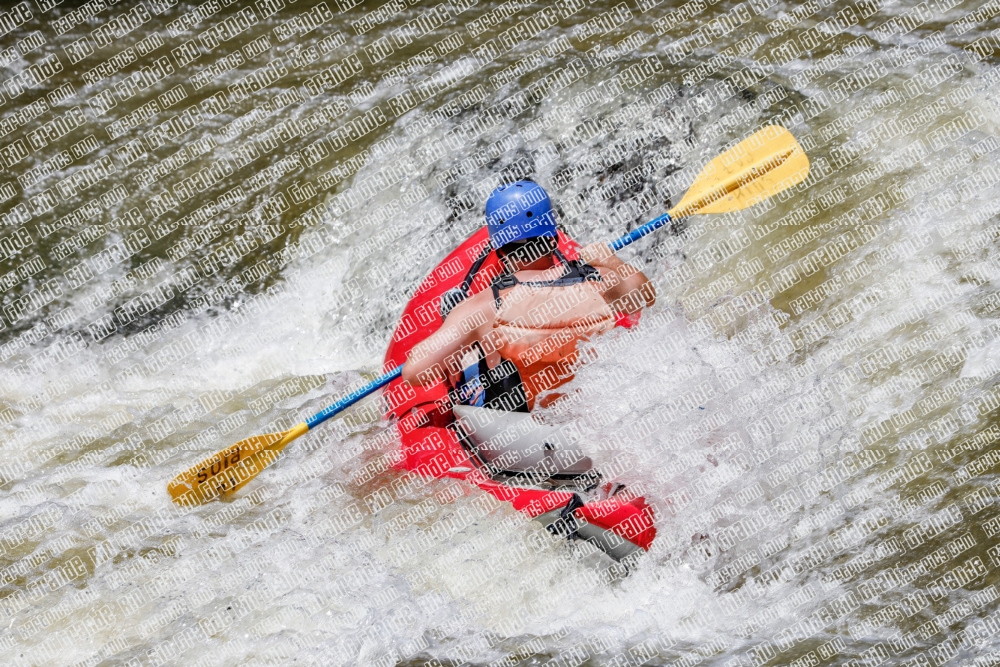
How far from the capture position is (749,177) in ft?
14.1

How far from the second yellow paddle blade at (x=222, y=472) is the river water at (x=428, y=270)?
16.0 inches

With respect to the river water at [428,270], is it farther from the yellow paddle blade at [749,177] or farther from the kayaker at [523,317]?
the yellow paddle blade at [749,177]

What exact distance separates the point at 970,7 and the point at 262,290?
14.4 ft

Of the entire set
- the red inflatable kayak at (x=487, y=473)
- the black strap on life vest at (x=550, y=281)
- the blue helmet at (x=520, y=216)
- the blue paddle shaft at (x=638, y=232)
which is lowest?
the red inflatable kayak at (x=487, y=473)

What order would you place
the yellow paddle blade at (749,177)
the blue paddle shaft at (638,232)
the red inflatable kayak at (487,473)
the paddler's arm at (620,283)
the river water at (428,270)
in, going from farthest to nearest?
1. the yellow paddle blade at (749,177)
2. the blue paddle shaft at (638,232)
3. the river water at (428,270)
4. the paddler's arm at (620,283)
5. the red inflatable kayak at (487,473)

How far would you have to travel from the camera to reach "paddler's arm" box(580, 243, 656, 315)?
3.77 m

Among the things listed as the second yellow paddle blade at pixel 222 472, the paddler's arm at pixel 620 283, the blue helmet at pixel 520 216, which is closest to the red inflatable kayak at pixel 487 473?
the paddler's arm at pixel 620 283

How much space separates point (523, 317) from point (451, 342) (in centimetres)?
32

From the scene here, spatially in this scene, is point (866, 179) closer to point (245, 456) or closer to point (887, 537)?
point (887, 537)

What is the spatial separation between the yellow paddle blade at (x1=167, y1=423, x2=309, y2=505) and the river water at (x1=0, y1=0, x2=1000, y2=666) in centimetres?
40

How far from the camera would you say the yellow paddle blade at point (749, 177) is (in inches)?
168

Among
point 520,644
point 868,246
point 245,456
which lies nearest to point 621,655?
point 520,644

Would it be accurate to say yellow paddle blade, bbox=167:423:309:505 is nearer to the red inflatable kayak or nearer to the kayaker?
the red inflatable kayak

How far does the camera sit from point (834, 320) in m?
4.63
